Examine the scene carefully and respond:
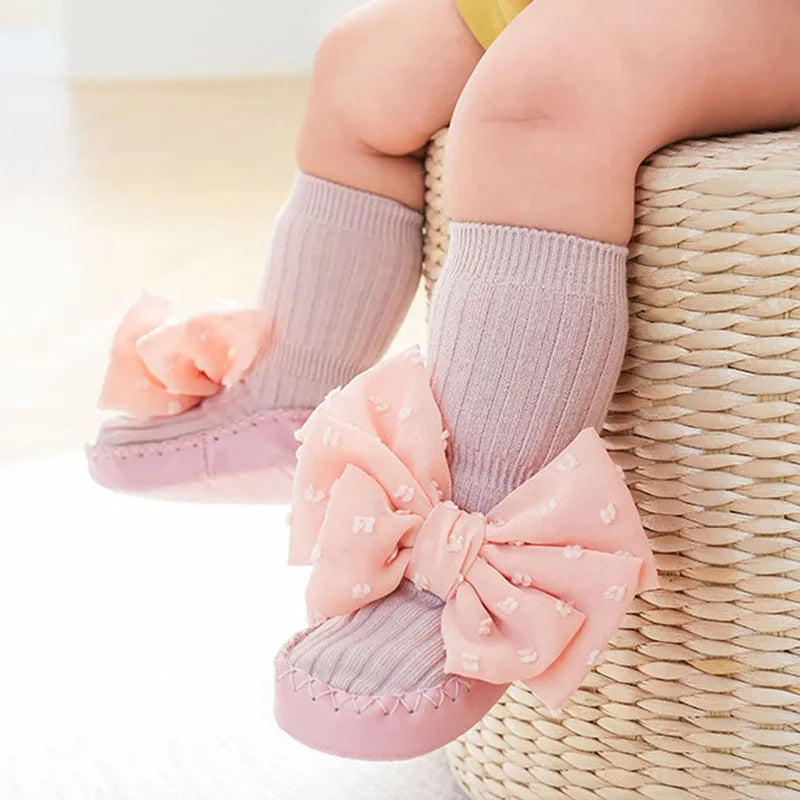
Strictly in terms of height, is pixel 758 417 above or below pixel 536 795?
above

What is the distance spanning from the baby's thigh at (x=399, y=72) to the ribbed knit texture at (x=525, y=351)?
17cm

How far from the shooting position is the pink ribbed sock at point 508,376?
2.20ft

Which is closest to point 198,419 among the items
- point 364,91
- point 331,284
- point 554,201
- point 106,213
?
point 331,284

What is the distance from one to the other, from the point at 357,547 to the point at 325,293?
0.86 ft

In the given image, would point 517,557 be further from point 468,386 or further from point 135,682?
point 135,682

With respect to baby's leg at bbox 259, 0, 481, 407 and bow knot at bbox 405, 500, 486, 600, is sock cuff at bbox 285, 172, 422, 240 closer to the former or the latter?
baby's leg at bbox 259, 0, 481, 407

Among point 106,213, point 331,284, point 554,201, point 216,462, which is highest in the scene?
point 554,201

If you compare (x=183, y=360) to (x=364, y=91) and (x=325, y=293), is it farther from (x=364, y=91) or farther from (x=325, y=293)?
(x=364, y=91)

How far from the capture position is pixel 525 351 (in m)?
0.68

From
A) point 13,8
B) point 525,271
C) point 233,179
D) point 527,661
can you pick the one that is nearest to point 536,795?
point 527,661

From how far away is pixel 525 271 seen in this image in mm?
678

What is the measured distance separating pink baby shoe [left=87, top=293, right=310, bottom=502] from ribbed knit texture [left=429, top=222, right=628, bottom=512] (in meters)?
0.23

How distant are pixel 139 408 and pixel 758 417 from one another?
415mm

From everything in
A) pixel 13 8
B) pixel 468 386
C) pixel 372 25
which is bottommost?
pixel 13 8
